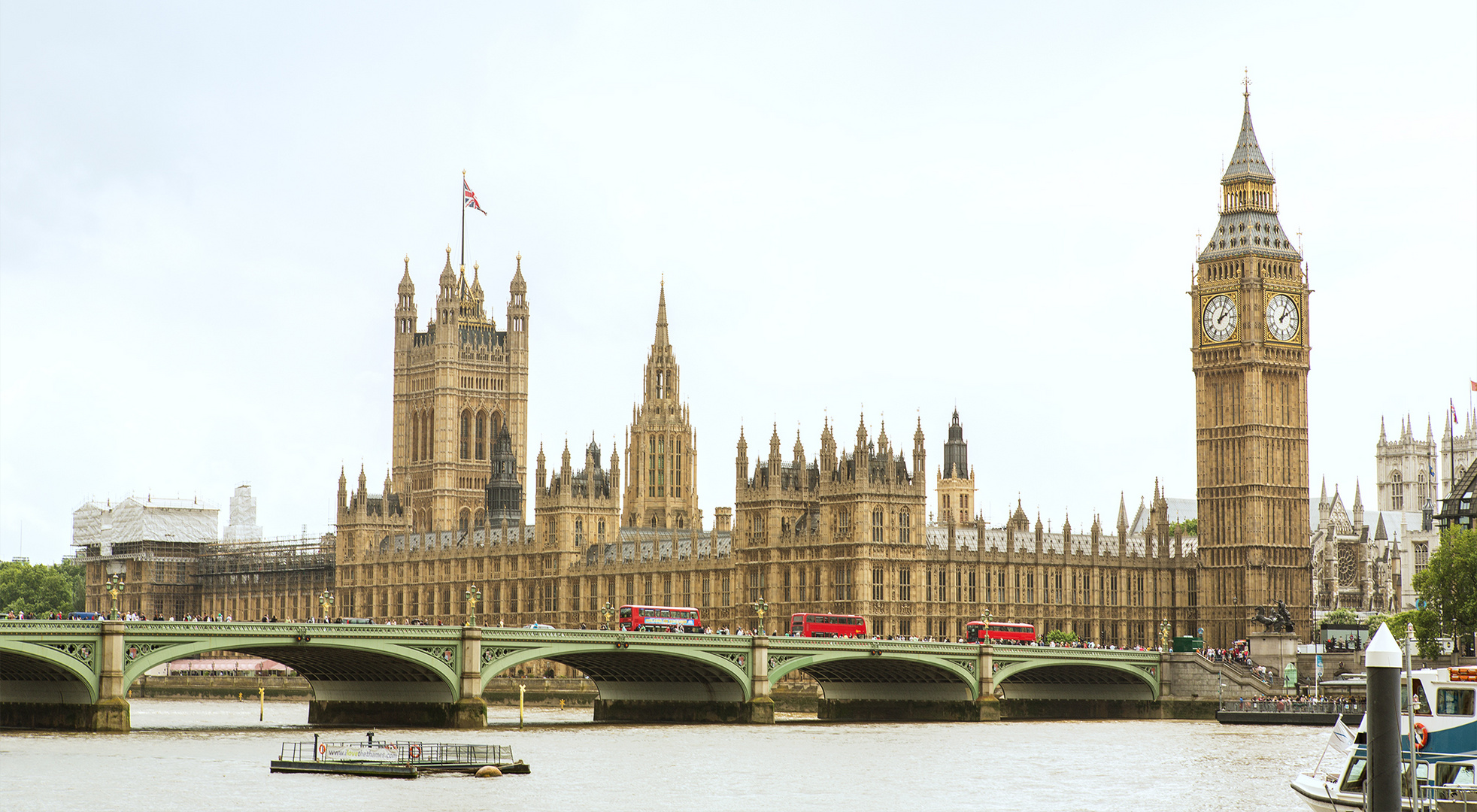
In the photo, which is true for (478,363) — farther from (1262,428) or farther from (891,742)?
(891,742)

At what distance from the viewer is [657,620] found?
106m

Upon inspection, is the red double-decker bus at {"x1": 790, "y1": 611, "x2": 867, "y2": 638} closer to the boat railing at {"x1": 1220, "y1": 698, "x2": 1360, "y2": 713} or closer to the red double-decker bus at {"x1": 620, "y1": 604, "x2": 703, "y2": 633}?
the red double-decker bus at {"x1": 620, "y1": 604, "x2": 703, "y2": 633}

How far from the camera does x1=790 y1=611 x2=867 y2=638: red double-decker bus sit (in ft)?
343

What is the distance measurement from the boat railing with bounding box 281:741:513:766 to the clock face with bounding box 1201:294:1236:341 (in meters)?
68.7

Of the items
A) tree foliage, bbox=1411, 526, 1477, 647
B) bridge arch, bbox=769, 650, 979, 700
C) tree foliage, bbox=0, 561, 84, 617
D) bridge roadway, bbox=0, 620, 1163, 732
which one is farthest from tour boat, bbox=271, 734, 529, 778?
tree foliage, bbox=0, 561, 84, 617

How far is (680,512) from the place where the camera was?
167m

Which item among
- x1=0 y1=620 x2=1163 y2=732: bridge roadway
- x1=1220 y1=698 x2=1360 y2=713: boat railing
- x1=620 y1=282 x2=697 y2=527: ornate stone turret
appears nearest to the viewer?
x1=0 y1=620 x2=1163 y2=732: bridge roadway

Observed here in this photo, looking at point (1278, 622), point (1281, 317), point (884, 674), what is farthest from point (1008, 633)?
point (1281, 317)

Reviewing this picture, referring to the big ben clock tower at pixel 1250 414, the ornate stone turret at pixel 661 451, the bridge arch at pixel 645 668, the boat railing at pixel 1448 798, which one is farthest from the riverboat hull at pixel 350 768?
the ornate stone turret at pixel 661 451

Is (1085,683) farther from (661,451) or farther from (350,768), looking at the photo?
(661,451)

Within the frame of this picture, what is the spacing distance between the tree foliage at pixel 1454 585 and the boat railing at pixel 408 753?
51090mm

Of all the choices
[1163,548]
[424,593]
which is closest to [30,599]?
[424,593]

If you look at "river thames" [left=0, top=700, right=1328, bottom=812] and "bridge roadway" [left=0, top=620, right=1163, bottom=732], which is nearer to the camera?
"river thames" [left=0, top=700, right=1328, bottom=812]

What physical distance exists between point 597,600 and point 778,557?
22.2m
